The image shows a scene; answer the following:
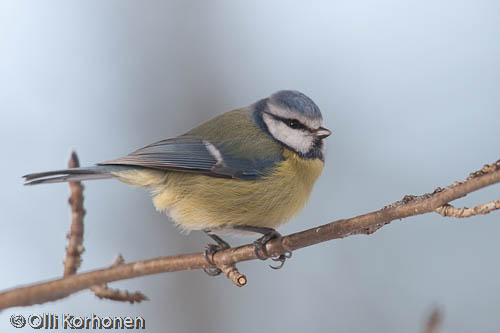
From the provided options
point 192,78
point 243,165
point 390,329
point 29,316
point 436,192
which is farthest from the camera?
point 192,78

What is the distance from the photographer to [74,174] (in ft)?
6.93

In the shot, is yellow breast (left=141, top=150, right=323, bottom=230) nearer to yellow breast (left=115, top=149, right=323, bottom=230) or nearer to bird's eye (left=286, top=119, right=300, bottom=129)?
yellow breast (left=115, top=149, right=323, bottom=230)

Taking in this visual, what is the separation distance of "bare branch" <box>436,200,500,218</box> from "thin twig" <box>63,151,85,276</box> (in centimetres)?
107

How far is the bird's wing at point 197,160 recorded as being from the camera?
2.47 m

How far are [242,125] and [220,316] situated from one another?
2140 mm

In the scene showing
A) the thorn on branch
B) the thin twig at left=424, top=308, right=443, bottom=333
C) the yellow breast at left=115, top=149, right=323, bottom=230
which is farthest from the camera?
the yellow breast at left=115, top=149, right=323, bottom=230

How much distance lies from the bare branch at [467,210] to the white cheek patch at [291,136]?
1.20 meters

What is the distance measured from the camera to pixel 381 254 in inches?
179

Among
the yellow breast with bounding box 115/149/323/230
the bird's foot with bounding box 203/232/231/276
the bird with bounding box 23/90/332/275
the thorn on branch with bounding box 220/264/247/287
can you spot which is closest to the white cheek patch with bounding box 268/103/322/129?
the bird with bounding box 23/90/332/275

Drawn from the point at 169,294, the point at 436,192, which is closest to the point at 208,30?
the point at 169,294

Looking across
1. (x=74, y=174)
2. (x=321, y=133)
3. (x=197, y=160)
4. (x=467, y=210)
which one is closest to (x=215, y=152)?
(x=197, y=160)

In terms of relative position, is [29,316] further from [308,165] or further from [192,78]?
[192,78]

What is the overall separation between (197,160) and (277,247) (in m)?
0.75

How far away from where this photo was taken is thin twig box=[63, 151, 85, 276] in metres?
1.69
